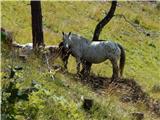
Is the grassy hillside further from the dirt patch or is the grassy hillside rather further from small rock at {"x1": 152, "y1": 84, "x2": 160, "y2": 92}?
the dirt patch

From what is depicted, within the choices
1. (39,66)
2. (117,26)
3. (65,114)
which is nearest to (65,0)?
(117,26)

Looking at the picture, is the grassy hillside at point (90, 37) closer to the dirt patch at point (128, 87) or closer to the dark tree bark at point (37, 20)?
the dirt patch at point (128, 87)

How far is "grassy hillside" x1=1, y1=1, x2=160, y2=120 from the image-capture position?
11367 millimetres

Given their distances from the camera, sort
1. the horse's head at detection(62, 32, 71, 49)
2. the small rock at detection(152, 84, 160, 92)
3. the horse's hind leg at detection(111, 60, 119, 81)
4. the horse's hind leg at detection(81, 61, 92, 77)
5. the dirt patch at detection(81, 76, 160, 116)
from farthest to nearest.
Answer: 1. the small rock at detection(152, 84, 160, 92)
2. the horse's hind leg at detection(111, 60, 119, 81)
3. the horse's hind leg at detection(81, 61, 92, 77)
4. the horse's head at detection(62, 32, 71, 49)
5. the dirt patch at detection(81, 76, 160, 116)

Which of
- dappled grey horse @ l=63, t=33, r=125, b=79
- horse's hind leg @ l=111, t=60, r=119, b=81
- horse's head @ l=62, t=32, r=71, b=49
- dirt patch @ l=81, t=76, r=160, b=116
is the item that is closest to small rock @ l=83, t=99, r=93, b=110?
dirt patch @ l=81, t=76, r=160, b=116

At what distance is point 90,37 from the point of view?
29703 mm

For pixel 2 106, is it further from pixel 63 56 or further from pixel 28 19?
pixel 28 19

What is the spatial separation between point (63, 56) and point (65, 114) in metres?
9.87

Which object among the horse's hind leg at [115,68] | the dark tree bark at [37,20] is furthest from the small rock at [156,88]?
the dark tree bark at [37,20]

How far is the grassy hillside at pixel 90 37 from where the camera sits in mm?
11367

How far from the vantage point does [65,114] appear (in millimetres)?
8398

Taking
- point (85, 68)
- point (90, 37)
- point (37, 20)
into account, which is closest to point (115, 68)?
point (85, 68)

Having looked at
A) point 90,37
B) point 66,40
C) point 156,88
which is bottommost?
point 156,88

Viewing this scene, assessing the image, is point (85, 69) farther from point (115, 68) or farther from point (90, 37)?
point (90, 37)
